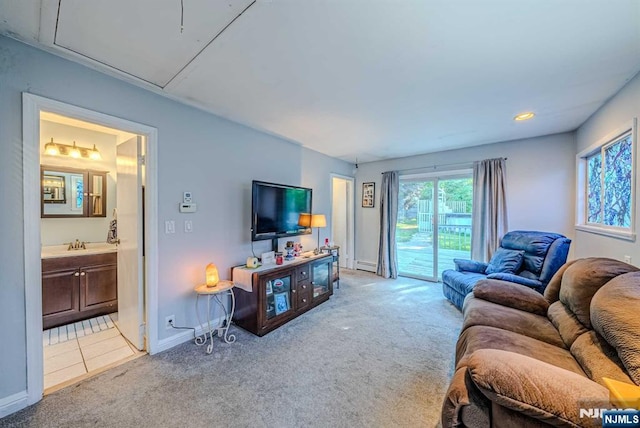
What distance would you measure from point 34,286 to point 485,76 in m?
→ 3.67

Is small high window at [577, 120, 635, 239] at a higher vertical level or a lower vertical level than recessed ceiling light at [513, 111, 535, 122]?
lower

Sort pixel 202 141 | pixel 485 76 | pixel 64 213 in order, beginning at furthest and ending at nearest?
pixel 64 213, pixel 202 141, pixel 485 76

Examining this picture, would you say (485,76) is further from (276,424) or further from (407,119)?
(276,424)

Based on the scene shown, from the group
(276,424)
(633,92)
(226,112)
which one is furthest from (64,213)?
(633,92)

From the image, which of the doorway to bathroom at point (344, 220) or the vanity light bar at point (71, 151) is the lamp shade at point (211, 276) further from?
the doorway to bathroom at point (344, 220)

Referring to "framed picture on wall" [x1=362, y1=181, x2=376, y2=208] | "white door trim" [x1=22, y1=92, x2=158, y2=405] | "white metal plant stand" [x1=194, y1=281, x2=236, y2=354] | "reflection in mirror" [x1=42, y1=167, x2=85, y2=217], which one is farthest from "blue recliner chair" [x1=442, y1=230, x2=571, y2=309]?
"reflection in mirror" [x1=42, y1=167, x2=85, y2=217]

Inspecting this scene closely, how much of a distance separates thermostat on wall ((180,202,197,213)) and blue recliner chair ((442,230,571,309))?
3.25 metres

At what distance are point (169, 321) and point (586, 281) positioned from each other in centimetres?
330

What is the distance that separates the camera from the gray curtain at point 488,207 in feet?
12.0

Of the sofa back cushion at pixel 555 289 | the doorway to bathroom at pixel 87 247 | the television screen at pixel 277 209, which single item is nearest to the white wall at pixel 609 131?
the sofa back cushion at pixel 555 289

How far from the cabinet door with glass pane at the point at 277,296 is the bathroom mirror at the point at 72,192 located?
2717 millimetres

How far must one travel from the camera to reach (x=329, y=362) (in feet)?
6.99

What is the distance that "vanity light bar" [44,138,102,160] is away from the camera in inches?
116

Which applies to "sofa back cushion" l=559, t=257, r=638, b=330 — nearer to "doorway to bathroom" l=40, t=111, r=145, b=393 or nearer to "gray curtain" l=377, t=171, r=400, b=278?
"gray curtain" l=377, t=171, r=400, b=278
